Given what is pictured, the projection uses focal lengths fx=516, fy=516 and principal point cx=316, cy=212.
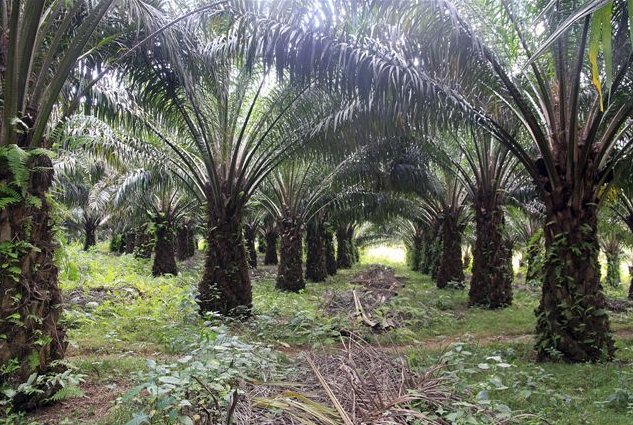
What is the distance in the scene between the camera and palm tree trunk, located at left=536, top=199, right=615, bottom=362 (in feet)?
22.0

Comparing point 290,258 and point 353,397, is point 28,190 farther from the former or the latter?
point 290,258

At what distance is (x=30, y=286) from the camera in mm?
4262

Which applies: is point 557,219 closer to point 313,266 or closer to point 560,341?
point 560,341

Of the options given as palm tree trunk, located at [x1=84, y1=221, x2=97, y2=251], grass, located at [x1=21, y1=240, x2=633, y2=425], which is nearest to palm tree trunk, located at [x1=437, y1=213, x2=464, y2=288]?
grass, located at [x1=21, y1=240, x2=633, y2=425]

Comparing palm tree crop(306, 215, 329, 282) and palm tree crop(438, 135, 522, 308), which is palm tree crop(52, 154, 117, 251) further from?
palm tree crop(438, 135, 522, 308)

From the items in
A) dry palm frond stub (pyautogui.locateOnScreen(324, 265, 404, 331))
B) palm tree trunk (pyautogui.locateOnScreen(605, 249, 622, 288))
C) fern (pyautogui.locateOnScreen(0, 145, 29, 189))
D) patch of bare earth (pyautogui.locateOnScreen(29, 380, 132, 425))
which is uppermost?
fern (pyautogui.locateOnScreen(0, 145, 29, 189))

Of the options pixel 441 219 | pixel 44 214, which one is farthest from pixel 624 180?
pixel 441 219

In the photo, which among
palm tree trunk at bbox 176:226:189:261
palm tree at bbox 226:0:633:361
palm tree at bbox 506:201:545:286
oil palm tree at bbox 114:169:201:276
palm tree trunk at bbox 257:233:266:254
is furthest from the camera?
palm tree trunk at bbox 257:233:266:254

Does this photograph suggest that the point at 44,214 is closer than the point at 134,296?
Yes

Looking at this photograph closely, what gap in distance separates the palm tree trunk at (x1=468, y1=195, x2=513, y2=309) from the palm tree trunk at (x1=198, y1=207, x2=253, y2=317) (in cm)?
586

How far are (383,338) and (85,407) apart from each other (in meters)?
5.14

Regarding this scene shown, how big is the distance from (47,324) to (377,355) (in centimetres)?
288

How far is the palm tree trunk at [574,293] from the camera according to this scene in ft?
22.0

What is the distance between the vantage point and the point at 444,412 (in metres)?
3.62
